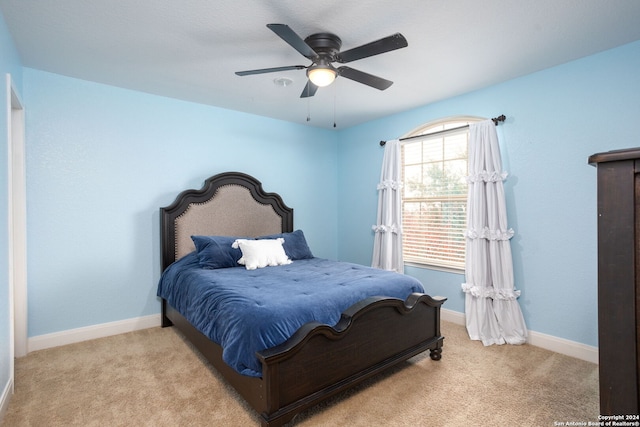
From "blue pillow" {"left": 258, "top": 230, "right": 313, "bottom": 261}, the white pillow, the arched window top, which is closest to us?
the white pillow

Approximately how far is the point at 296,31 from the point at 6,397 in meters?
3.07

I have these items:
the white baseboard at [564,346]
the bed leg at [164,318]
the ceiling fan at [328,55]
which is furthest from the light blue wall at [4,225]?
the white baseboard at [564,346]

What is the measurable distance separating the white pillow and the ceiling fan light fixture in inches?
69.9

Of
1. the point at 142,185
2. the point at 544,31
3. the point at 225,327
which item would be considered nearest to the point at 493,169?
the point at 544,31

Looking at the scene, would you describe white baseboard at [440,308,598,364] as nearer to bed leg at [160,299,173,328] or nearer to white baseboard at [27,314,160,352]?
bed leg at [160,299,173,328]

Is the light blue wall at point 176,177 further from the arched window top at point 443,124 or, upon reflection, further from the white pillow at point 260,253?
the white pillow at point 260,253

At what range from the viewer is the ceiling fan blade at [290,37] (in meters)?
1.77

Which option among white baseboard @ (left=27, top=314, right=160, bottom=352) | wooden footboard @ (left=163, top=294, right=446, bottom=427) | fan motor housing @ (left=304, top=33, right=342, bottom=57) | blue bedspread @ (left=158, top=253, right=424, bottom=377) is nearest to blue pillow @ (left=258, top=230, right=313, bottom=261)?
blue bedspread @ (left=158, top=253, right=424, bottom=377)

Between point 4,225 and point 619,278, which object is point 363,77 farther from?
point 4,225

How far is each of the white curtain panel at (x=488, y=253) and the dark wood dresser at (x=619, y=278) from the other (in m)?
2.44

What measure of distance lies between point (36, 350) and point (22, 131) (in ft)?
6.36

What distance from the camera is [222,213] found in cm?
388

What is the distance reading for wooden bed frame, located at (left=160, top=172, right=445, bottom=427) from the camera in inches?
70.8

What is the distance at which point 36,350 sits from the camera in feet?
9.56
